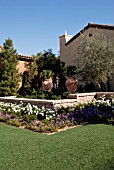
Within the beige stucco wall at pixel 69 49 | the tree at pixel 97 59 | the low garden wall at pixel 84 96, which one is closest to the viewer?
the low garden wall at pixel 84 96

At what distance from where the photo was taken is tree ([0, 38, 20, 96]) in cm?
1488

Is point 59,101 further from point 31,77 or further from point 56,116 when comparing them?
point 31,77

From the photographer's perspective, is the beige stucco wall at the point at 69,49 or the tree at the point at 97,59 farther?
the beige stucco wall at the point at 69,49

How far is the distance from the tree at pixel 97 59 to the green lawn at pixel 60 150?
743cm

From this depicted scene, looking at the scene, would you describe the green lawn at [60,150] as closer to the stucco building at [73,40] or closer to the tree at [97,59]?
the tree at [97,59]

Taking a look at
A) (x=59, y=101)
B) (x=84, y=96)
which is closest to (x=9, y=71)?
(x=84, y=96)

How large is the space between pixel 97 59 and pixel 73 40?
17.5ft

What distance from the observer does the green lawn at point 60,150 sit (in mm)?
3910

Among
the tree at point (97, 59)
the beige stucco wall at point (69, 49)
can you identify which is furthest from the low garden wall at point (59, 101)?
the beige stucco wall at point (69, 49)

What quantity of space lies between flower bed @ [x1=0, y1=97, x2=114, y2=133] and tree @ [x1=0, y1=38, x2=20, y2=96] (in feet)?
19.5

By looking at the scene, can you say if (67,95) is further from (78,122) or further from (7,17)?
(7,17)

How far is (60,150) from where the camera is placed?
4688 millimetres

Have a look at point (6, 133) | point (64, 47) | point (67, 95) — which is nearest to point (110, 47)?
point (67, 95)

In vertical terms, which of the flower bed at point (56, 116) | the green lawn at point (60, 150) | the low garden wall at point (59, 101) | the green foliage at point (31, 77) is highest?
the green foliage at point (31, 77)
